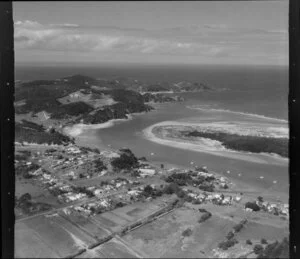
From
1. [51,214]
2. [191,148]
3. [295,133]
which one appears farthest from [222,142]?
[51,214]

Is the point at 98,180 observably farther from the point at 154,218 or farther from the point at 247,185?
the point at 247,185

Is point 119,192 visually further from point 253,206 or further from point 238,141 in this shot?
point 238,141

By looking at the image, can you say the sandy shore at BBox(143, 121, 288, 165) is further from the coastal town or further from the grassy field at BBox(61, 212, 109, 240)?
the grassy field at BBox(61, 212, 109, 240)

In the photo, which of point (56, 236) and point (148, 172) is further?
point (148, 172)

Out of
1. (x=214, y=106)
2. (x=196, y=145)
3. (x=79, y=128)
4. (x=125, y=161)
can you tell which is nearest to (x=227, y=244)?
(x=125, y=161)

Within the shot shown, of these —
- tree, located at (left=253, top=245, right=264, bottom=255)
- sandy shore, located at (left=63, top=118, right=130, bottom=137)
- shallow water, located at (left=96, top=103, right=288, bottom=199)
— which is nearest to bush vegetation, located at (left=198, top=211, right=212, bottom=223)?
tree, located at (left=253, top=245, right=264, bottom=255)

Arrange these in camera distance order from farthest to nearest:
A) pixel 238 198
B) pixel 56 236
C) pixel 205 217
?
1. pixel 238 198
2. pixel 205 217
3. pixel 56 236
